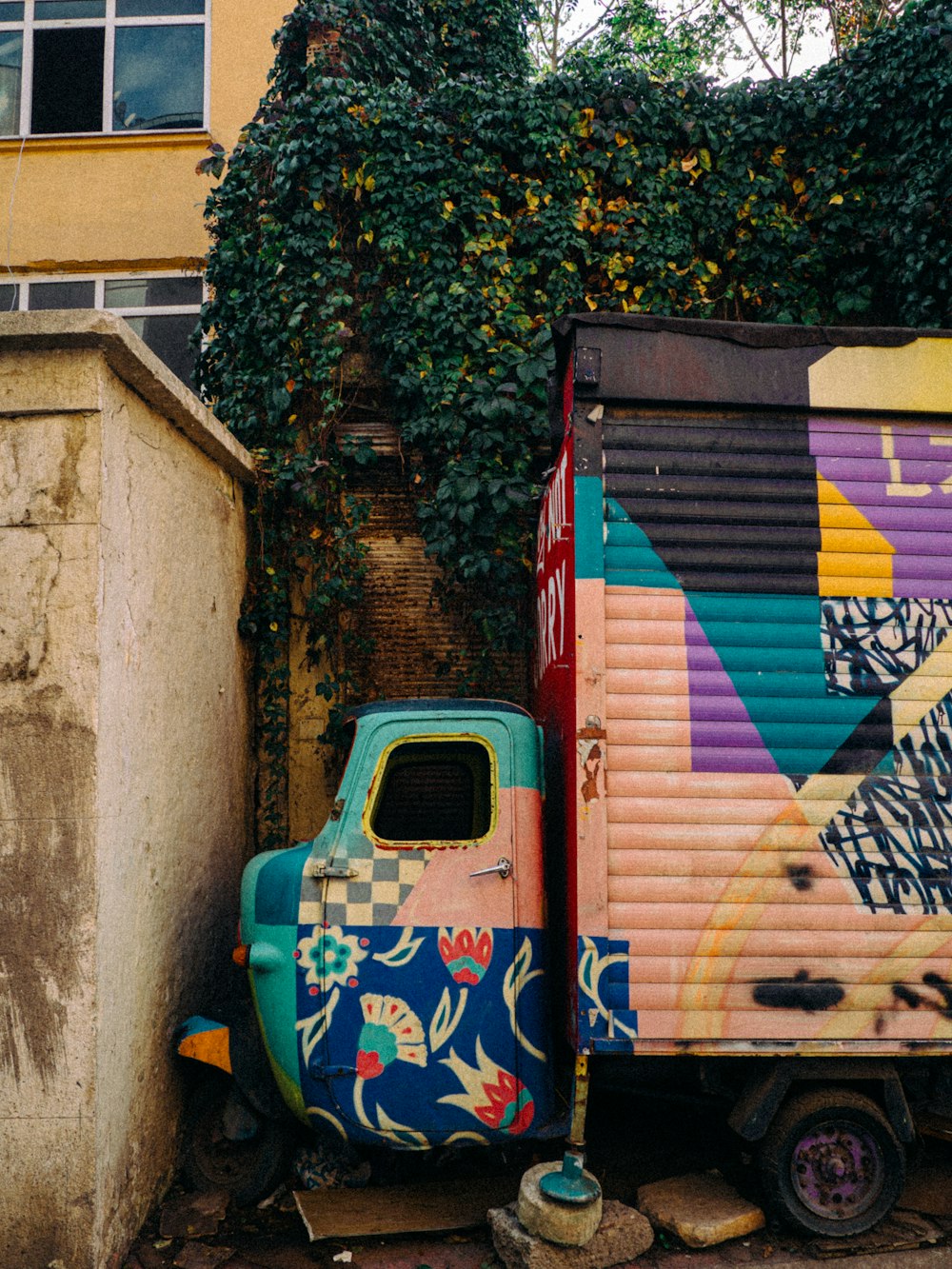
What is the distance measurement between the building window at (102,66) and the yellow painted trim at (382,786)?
27.7 feet

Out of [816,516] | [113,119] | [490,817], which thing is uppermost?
[113,119]

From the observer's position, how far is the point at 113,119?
9695 mm

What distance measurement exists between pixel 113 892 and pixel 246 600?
2.52m

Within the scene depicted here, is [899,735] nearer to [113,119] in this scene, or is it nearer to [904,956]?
[904,956]

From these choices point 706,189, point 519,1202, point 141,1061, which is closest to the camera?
point 519,1202

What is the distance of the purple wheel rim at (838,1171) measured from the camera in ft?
12.1

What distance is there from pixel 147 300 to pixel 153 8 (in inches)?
125

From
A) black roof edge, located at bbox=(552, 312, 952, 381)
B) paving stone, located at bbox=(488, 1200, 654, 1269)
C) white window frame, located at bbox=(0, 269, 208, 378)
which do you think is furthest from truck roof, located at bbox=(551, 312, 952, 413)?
white window frame, located at bbox=(0, 269, 208, 378)

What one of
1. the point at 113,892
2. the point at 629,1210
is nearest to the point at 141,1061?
the point at 113,892

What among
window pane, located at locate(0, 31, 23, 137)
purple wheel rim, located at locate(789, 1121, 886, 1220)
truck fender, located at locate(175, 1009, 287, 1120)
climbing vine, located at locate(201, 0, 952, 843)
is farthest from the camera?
window pane, located at locate(0, 31, 23, 137)

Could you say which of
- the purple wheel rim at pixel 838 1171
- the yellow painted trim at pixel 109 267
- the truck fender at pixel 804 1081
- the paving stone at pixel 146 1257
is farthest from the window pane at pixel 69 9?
the purple wheel rim at pixel 838 1171

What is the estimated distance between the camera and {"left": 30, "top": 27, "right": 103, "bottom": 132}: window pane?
9734mm

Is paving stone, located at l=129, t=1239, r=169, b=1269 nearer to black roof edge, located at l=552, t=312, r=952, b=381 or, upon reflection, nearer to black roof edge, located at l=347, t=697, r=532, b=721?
black roof edge, located at l=347, t=697, r=532, b=721

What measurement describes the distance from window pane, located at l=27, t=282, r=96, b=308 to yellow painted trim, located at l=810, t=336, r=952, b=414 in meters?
8.15
